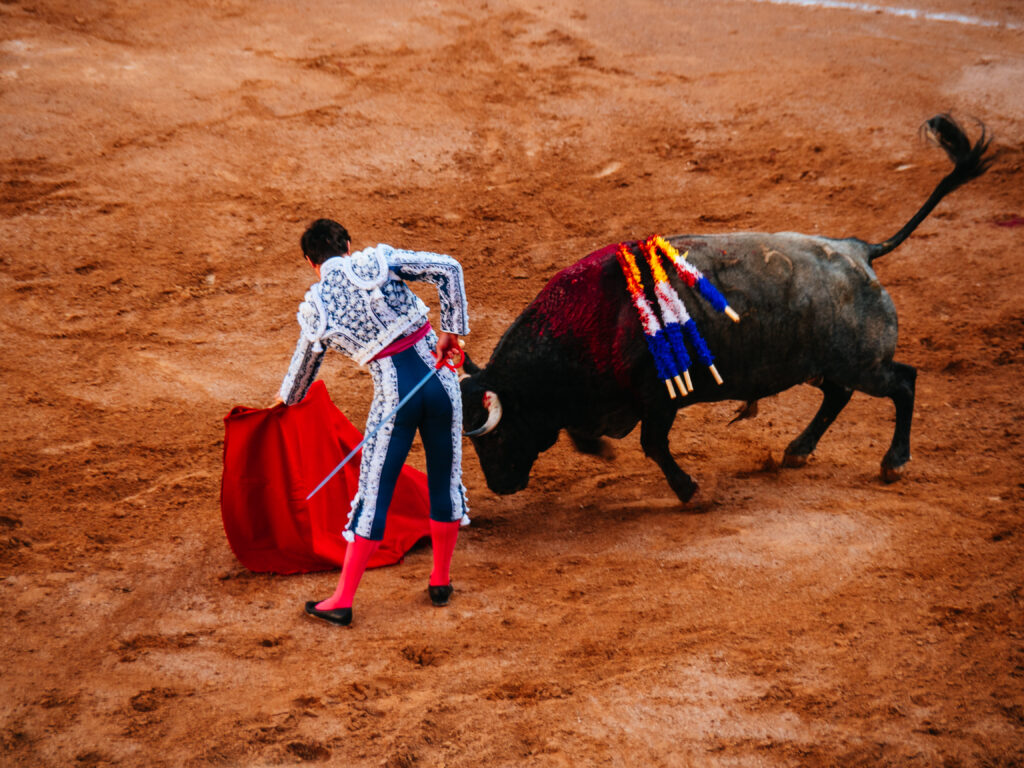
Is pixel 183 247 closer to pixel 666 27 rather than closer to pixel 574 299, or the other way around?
pixel 574 299

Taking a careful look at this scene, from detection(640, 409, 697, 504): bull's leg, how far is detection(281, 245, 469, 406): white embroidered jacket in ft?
4.36

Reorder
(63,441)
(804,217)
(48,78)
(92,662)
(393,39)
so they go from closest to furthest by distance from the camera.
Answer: (92,662), (63,441), (804,217), (48,78), (393,39)

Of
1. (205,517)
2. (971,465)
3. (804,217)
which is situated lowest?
(205,517)

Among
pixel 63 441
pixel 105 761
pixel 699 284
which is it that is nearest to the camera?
pixel 105 761

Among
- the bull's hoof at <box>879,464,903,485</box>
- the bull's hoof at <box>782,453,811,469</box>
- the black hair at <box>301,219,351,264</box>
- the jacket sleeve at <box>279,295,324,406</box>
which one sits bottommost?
the bull's hoof at <box>782,453,811,469</box>

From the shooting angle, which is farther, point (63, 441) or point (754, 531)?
point (63, 441)

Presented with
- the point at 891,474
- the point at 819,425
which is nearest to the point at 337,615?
the point at 819,425

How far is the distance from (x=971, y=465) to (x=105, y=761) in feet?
15.7

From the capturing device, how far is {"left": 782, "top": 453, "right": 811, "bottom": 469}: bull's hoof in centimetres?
538

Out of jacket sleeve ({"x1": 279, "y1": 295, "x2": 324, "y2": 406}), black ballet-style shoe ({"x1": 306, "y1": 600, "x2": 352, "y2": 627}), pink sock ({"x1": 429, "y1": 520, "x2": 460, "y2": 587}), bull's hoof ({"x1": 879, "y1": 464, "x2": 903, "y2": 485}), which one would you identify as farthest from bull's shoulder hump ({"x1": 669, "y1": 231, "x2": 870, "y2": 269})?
black ballet-style shoe ({"x1": 306, "y1": 600, "x2": 352, "y2": 627})

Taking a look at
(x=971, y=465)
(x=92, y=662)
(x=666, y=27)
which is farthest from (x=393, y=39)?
(x=92, y=662)

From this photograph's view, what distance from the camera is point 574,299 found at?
4.54m

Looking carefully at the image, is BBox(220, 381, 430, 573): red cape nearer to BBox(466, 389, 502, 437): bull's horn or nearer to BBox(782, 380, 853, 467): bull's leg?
BBox(466, 389, 502, 437): bull's horn

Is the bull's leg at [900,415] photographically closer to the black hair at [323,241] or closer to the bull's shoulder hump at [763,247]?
the bull's shoulder hump at [763,247]
